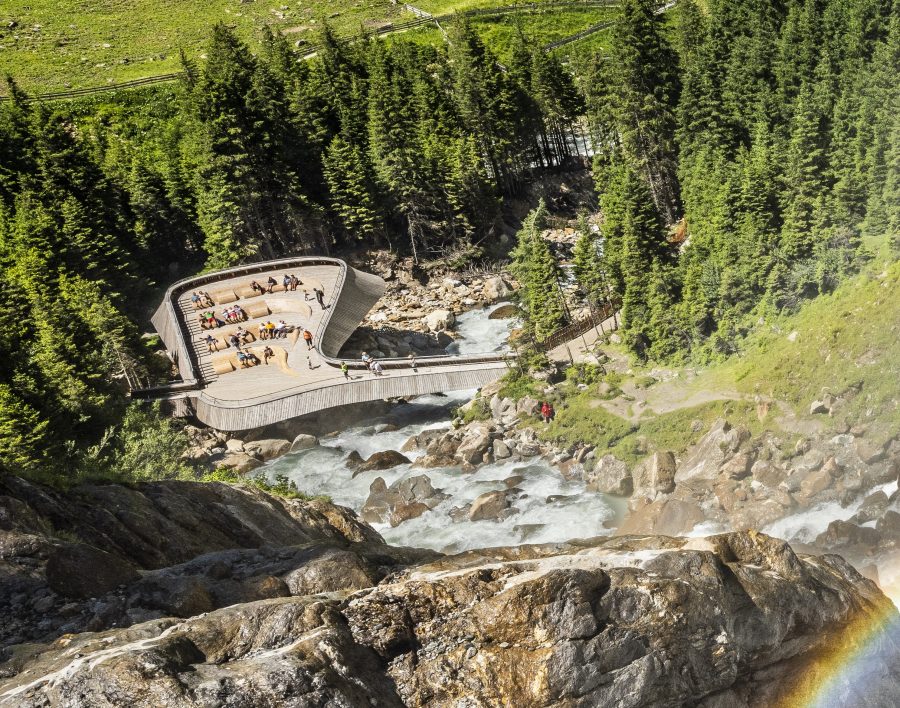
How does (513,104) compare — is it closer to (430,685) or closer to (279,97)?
(279,97)

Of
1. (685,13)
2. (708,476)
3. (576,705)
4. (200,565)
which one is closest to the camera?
(576,705)

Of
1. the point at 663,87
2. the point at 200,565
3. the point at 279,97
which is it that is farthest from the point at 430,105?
the point at 200,565

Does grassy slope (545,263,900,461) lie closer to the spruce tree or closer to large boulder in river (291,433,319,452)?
the spruce tree

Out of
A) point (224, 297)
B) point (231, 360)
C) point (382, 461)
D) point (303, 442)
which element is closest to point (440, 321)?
point (231, 360)

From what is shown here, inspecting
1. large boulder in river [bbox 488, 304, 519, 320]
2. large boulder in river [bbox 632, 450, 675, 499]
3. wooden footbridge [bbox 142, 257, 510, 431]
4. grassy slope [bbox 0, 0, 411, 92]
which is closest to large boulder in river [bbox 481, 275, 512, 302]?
large boulder in river [bbox 488, 304, 519, 320]

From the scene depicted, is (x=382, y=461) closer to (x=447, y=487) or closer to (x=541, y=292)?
(x=447, y=487)

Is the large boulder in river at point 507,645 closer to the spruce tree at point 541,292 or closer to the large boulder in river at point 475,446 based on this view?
the large boulder in river at point 475,446

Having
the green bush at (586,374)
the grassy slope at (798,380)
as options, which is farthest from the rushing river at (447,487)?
the green bush at (586,374)
